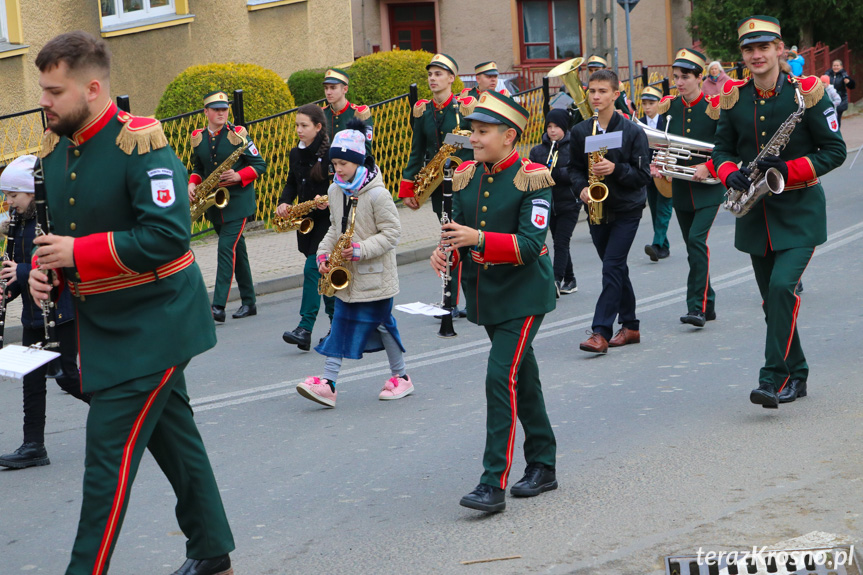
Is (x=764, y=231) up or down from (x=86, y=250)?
down

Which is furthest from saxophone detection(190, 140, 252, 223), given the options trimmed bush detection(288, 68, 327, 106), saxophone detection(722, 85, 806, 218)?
trimmed bush detection(288, 68, 327, 106)

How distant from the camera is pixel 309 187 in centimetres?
959

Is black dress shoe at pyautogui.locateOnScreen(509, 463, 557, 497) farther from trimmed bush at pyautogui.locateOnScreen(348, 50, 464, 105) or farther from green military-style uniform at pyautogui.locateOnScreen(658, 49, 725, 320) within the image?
trimmed bush at pyautogui.locateOnScreen(348, 50, 464, 105)

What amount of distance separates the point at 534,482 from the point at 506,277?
37.8 inches

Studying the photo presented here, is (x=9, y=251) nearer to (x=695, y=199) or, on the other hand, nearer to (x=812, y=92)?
(x=812, y=92)

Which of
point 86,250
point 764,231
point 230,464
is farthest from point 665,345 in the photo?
point 86,250

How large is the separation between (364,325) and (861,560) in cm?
380

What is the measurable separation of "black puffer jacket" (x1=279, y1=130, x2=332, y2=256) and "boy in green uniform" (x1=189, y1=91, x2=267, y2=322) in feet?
4.37

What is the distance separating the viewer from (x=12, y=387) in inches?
344

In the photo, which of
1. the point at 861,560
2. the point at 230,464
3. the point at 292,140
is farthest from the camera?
the point at 292,140

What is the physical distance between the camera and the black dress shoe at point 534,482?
5465 millimetres

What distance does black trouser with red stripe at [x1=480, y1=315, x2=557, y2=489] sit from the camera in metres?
5.22

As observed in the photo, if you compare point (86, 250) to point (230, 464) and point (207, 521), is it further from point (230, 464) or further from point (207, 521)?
point (230, 464)

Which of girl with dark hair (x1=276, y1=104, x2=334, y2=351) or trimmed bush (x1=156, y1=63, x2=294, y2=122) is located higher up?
trimmed bush (x1=156, y1=63, x2=294, y2=122)
